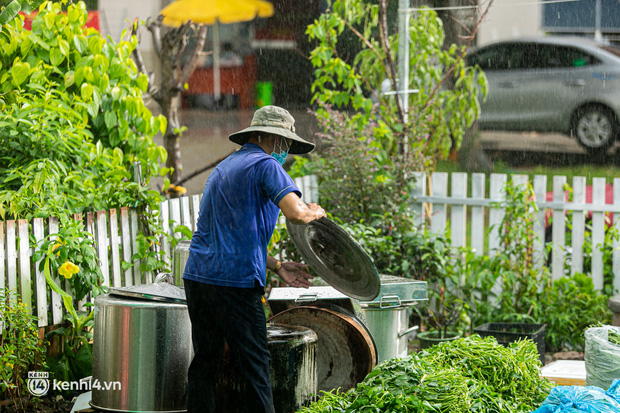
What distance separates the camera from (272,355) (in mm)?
4012

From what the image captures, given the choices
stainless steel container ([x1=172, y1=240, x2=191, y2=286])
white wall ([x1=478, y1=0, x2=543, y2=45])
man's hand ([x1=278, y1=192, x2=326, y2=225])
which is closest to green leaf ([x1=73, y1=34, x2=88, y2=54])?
stainless steel container ([x1=172, y1=240, x2=191, y2=286])

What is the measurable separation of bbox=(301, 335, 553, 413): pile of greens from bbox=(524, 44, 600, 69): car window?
33.4 feet

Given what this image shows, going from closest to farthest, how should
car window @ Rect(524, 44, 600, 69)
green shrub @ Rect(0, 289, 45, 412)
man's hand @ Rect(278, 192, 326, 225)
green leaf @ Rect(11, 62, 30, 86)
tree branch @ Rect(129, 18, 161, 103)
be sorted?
man's hand @ Rect(278, 192, 326, 225) → green shrub @ Rect(0, 289, 45, 412) → green leaf @ Rect(11, 62, 30, 86) → tree branch @ Rect(129, 18, 161, 103) → car window @ Rect(524, 44, 600, 69)

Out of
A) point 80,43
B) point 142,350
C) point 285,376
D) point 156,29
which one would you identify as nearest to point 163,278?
point 142,350

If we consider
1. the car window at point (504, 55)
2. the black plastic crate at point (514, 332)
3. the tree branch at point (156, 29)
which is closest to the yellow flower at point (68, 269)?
the black plastic crate at point (514, 332)

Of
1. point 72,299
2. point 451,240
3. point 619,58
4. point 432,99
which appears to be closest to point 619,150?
point 619,58

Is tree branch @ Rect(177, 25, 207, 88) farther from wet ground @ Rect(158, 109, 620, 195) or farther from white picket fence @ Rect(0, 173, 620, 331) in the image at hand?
wet ground @ Rect(158, 109, 620, 195)

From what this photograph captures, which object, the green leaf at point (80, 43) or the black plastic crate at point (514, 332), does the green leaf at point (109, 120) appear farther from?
the black plastic crate at point (514, 332)

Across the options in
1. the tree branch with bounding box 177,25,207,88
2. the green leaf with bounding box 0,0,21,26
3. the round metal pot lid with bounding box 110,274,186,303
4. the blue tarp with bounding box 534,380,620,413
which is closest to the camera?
the blue tarp with bounding box 534,380,620,413

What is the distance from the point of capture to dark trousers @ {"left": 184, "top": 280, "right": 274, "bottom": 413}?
12.3 ft

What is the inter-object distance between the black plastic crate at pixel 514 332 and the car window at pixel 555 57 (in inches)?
330

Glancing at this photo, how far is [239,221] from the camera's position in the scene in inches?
149

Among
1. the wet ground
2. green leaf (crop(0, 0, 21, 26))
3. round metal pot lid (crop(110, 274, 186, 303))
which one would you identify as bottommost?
A: round metal pot lid (crop(110, 274, 186, 303))

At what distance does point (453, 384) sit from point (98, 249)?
2.79 metres
